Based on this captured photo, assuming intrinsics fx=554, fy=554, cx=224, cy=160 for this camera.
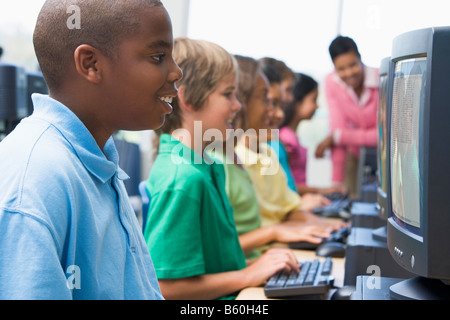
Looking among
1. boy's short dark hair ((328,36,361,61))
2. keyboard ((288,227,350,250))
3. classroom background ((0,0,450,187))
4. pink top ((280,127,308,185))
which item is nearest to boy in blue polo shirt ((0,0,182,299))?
keyboard ((288,227,350,250))

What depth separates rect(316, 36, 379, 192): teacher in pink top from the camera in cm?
356

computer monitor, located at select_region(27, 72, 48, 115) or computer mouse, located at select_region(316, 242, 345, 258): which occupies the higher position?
computer monitor, located at select_region(27, 72, 48, 115)

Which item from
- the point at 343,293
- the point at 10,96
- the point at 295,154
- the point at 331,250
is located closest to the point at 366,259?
the point at 343,293

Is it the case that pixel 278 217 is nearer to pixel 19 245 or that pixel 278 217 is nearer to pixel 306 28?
pixel 19 245

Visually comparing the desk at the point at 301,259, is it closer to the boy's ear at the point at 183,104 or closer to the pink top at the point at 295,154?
the boy's ear at the point at 183,104

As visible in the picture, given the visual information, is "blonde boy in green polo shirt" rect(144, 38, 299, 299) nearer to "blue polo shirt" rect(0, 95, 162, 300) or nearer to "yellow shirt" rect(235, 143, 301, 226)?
"blue polo shirt" rect(0, 95, 162, 300)

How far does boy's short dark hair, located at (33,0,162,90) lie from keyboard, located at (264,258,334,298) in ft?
2.37

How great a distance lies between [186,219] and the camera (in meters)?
1.24

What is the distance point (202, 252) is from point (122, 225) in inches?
20.9

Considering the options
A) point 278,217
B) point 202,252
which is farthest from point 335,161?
point 202,252

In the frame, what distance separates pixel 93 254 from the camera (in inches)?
26.7

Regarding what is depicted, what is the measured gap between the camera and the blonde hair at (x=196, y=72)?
1.43 m

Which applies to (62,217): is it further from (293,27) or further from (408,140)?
(293,27)

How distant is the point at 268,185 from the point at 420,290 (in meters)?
1.50
